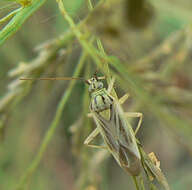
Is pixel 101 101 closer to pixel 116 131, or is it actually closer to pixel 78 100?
pixel 116 131

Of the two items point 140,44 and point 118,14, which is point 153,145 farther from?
point 118,14

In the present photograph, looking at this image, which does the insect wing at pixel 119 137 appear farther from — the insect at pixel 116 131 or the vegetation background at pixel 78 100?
the vegetation background at pixel 78 100

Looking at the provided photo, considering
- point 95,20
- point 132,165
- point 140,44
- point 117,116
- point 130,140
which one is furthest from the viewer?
point 140,44

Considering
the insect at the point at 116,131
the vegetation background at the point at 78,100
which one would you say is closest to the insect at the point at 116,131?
the insect at the point at 116,131

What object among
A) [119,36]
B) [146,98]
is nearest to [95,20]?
[119,36]

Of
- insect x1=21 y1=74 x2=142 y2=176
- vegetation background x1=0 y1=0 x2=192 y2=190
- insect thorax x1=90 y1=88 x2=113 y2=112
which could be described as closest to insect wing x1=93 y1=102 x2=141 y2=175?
insect x1=21 y1=74 x2=142 y2=176

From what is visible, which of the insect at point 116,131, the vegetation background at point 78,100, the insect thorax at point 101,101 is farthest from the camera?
the vegetation background at point 78,100
